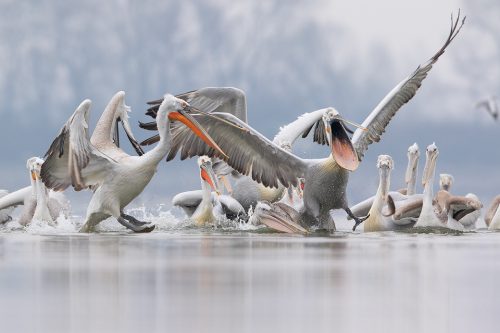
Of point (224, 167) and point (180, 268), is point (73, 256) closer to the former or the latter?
point (180, 268)

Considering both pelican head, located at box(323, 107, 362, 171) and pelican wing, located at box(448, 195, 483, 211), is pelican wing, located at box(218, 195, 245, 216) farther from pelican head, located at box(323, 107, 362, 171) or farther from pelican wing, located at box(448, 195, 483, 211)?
pelican wing, located at box(448, 195, 483, 211)

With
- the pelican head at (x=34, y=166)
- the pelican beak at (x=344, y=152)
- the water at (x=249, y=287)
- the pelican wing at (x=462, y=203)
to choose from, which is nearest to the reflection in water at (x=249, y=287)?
the water at (x=249, y=287)

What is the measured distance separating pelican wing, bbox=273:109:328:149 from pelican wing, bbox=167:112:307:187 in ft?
7.64

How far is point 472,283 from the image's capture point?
7109 mm

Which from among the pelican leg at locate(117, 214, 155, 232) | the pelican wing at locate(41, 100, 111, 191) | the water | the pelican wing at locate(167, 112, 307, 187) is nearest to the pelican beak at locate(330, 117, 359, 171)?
the pelican wing at locate(167, 112, 307, 187)

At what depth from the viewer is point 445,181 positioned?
61.1 feet

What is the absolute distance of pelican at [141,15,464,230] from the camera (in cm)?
1340

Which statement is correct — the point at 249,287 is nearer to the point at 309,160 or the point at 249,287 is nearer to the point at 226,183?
the point at 309,160

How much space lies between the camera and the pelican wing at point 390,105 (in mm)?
14172

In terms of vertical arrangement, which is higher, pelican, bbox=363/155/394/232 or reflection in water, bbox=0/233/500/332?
pelican, bbox=363/155/394/232

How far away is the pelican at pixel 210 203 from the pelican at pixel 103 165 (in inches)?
85.1

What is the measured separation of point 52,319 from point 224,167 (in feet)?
38.6

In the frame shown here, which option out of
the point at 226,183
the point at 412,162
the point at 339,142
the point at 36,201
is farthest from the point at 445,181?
the point at 36,201

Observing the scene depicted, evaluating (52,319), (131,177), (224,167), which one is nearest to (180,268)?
(52,319)
